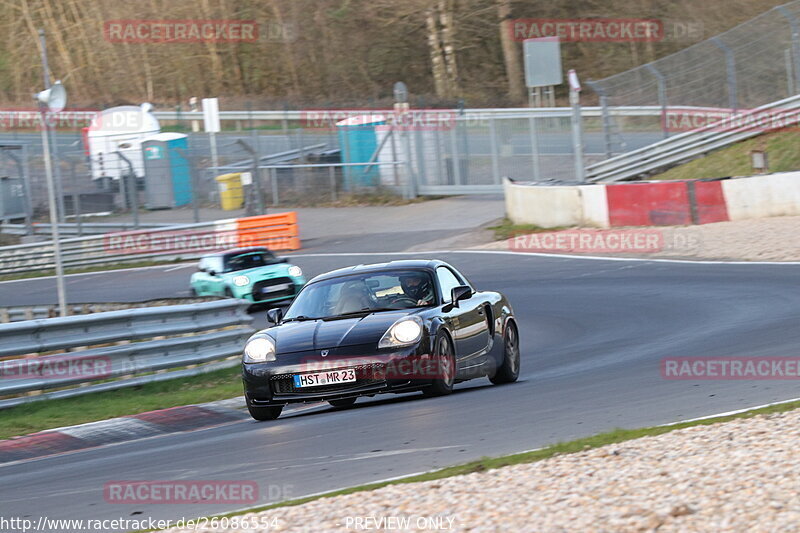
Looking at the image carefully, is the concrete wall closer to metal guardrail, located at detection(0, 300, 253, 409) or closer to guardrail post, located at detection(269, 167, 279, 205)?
metal guardrail, located at detection(0, 300, 253, 409)

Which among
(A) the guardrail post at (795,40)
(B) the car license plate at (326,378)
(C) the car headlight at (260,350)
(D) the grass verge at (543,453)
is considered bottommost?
(D) the grass verge at (543,453)

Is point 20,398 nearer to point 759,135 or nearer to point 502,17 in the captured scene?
point 759,135

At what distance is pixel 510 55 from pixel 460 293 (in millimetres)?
36008

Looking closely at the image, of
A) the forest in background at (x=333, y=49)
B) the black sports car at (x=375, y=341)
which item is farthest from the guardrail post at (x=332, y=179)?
the black sports car at (x=375, y=341)

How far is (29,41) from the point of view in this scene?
190ft

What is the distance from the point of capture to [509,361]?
11.2 m

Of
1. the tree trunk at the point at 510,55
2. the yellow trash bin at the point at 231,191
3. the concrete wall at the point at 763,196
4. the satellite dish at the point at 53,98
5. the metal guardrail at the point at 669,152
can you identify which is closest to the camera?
the satellite dish at the point at 53,98

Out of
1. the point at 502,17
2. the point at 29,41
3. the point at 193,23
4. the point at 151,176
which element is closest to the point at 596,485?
the point at 151,176

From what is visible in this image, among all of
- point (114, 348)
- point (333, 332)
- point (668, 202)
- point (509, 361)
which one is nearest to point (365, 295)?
point (333, 332)

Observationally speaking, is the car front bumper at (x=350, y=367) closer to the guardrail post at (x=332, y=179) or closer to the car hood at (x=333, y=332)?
the car hood at (x=333, y=332)

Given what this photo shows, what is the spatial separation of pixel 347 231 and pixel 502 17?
16.9 metres

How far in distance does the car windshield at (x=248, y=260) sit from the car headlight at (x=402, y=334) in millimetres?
11668

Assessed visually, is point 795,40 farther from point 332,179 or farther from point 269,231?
point 332,179

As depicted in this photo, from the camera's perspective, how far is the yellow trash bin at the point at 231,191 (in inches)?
1388
